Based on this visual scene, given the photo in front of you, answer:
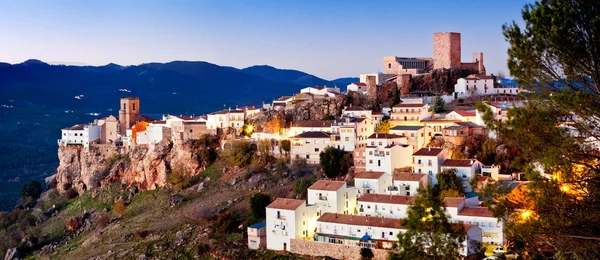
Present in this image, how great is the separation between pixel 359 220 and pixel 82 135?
35085mm

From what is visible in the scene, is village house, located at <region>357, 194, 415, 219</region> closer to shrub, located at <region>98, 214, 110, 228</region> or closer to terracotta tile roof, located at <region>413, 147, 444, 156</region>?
terracotta tile roof, located at <region>413, 147, 444, 156</region>

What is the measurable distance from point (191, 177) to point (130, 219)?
5128 millimetres

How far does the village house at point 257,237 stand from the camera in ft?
111

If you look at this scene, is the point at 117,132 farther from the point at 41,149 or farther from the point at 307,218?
the point at 41,149

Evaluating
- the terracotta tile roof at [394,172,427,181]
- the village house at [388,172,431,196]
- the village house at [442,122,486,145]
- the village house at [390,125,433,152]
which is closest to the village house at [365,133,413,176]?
the village house at [390,125,433,152]

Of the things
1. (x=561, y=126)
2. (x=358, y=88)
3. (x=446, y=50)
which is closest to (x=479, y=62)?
(x=446, y=50)

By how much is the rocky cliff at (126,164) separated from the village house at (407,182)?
16.8m

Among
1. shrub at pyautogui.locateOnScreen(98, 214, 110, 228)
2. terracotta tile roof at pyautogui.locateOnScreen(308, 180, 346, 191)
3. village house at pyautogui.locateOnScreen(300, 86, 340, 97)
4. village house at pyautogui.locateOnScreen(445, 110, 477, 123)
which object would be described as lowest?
shrub at pyautogui.locateOnScreen(98, 214, 110, 228)

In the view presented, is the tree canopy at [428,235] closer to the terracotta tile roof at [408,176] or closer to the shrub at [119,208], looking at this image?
the terracotta tile roof at [408,176]

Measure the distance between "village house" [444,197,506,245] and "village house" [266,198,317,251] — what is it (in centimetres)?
731

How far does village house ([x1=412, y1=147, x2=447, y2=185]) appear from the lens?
36.1m

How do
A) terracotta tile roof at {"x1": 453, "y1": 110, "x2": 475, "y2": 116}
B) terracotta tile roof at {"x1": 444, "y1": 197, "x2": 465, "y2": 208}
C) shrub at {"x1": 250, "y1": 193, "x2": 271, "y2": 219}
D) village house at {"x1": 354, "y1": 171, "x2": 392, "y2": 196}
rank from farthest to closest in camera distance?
terracotta tile roof at {"x1": 453, "y1": 110, "x2": 475, "y2": 116} < shrub at {"x1": 250, "y1": 193, "x2": 271, "y2": 219} < village house at {"x1": 354, "y1": 171, "x2": 392, "y2": 196} < terracotta tile roof at {"x1": 444, "y1": 197, "x2": 465, "y2": 208}

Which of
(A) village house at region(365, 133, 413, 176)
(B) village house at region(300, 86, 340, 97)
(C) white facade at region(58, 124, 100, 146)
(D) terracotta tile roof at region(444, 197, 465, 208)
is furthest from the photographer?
(C) white facade at region(58, 124, 100, 146)

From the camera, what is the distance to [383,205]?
33000mm
